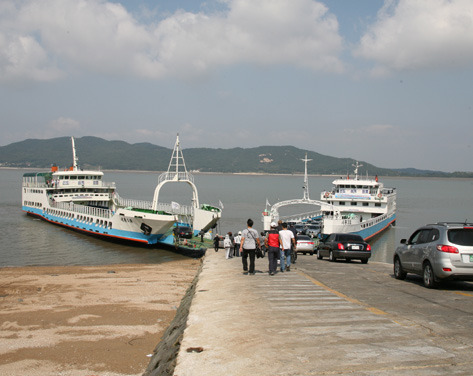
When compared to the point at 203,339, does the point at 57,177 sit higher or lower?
higher

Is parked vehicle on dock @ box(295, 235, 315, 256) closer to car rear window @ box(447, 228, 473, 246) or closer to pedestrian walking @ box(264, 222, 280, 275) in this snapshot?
pedestrian walking @ box(264, 222, 280, 275)

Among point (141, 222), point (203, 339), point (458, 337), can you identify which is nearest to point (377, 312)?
point (458, 337)

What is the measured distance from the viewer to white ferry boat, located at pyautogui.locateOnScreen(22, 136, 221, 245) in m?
34.4

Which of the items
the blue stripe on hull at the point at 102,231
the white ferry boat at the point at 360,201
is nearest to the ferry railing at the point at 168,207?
the blue stripe on hull at the point at 102,231

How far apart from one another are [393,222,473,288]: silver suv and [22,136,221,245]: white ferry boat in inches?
903

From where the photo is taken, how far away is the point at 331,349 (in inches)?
239

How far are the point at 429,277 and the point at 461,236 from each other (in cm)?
135

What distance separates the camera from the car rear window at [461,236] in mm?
10602

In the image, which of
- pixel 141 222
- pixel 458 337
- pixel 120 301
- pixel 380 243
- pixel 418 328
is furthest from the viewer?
pixel 380 243

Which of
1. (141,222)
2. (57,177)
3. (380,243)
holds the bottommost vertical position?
(380,243)

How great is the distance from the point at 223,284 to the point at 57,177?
42449 millimetres

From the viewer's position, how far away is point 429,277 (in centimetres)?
1133

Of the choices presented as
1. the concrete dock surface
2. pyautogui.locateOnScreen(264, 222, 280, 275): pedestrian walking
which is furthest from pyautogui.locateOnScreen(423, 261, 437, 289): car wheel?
pyautogui.locateOnScreen(264, 222, 280, 275): pedestrian walking

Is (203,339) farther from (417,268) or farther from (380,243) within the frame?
(380,243)
